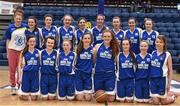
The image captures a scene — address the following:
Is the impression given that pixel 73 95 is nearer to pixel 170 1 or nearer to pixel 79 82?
pixel 79 82

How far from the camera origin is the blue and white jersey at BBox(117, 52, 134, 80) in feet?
17.1

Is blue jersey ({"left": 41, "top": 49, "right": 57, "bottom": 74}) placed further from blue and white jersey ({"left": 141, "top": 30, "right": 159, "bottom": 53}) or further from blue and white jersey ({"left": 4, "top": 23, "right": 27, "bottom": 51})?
blue and white jersey ({"left": 141, "top": 30, "right": 159, "bottom": 53})

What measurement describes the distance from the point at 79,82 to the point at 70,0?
36.2 ft

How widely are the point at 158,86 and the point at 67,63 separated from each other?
4.68ft

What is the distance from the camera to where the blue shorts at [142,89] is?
5.18 meters

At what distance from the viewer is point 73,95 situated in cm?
526

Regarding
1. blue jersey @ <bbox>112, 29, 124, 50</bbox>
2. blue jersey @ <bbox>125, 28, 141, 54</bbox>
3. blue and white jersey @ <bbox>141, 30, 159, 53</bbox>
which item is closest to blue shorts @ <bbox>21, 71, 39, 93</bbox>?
blue jersey @ <bbox>112, 29, 124, 50</bbox>

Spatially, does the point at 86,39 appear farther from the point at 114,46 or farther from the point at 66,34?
the point at 66,34

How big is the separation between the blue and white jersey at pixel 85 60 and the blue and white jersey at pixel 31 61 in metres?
0.63

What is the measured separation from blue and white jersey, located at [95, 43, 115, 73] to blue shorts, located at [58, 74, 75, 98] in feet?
1.44

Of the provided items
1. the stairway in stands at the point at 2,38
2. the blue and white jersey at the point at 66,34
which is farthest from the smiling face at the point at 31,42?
the stairway in stands at the point at 2,38

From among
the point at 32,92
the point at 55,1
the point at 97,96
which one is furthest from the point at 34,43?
the point at 55,1

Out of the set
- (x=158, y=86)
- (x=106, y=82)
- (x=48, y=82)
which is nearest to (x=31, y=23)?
(x=48, y=82)

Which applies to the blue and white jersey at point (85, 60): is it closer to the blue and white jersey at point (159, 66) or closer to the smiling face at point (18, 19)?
the blue and white jersey at point (159, 66)
